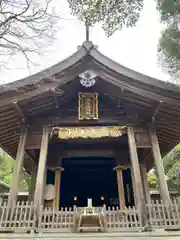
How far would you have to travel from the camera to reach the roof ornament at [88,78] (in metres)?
7.80

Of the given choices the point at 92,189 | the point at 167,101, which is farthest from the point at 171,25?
the point at 92,189

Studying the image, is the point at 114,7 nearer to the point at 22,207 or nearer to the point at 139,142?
the point at 139,142

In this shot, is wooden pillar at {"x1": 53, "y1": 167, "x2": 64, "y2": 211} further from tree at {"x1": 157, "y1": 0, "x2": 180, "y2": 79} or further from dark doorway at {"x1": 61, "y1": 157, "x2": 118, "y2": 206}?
tree at {"x1": 157, "y1": 0, "x2": 180, "y2": 79}

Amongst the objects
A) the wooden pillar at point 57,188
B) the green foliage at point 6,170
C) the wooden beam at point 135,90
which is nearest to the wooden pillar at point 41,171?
the wooden pillar at point 57,188

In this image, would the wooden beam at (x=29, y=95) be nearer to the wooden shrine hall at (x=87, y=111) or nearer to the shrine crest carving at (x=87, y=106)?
the wooden shrine hall at (x=87, y=111)

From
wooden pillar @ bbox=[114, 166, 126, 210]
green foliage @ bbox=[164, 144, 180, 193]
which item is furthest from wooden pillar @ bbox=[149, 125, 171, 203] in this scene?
green foliage @ bbox=[164, 144, 180, 193]

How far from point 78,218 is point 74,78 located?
14.6 ft

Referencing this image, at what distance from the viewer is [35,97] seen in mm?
7738

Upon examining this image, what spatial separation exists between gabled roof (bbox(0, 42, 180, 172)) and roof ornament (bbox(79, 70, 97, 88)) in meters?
0.17

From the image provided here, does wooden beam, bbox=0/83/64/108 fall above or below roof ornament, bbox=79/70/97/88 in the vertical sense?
below

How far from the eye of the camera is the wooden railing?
19.1ft

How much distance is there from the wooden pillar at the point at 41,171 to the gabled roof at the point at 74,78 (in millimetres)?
1006

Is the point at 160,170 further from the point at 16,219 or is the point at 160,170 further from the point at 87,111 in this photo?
the point at 16,219

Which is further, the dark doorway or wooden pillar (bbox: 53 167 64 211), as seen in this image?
the dark doorway
